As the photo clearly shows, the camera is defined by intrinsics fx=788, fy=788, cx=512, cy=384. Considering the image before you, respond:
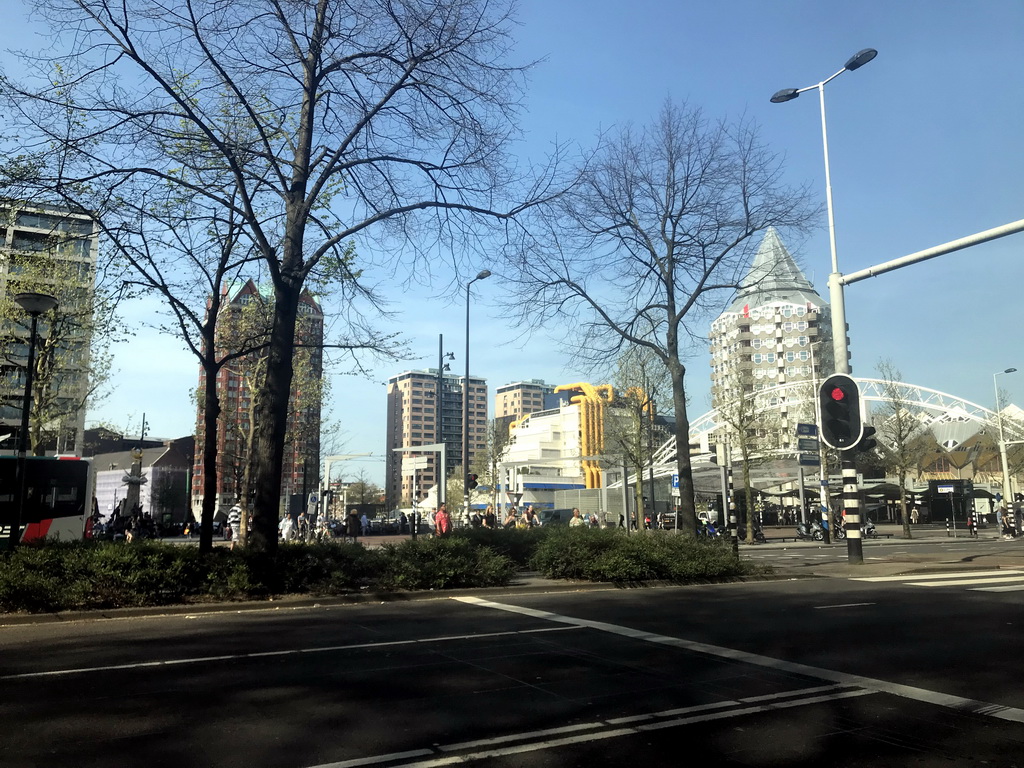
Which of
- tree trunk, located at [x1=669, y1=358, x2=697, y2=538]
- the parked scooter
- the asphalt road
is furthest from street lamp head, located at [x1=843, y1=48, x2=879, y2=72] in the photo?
the parked scooter

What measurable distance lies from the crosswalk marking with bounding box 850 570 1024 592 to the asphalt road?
4458 millimetres

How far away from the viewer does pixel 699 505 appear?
227ft

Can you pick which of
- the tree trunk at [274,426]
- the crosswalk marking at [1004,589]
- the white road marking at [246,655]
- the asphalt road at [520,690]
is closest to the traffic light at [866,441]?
the crosswalk marking at [1004,589]

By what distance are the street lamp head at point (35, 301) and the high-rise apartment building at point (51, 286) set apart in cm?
66

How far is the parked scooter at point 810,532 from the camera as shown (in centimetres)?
4216

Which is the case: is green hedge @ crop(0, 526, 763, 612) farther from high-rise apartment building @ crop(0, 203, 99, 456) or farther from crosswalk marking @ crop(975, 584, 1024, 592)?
high-rise apartment building @ crop(0, 203, 99, 456)

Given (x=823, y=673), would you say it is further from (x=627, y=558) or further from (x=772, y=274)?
(x=772, y=274)

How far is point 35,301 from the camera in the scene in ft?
50.5

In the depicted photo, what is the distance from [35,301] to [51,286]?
14.5m

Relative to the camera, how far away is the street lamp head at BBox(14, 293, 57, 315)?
15.1 metres

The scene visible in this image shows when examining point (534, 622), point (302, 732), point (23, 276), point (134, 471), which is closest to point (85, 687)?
point (302, 732)

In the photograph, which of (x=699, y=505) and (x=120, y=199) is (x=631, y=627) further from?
(x=699, y=505)

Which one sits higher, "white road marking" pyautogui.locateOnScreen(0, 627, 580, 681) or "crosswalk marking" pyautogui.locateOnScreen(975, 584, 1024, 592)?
"white road marking" pyautogui.locateOnScreen(0, 627, 580, 681)

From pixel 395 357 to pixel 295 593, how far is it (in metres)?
5.75
